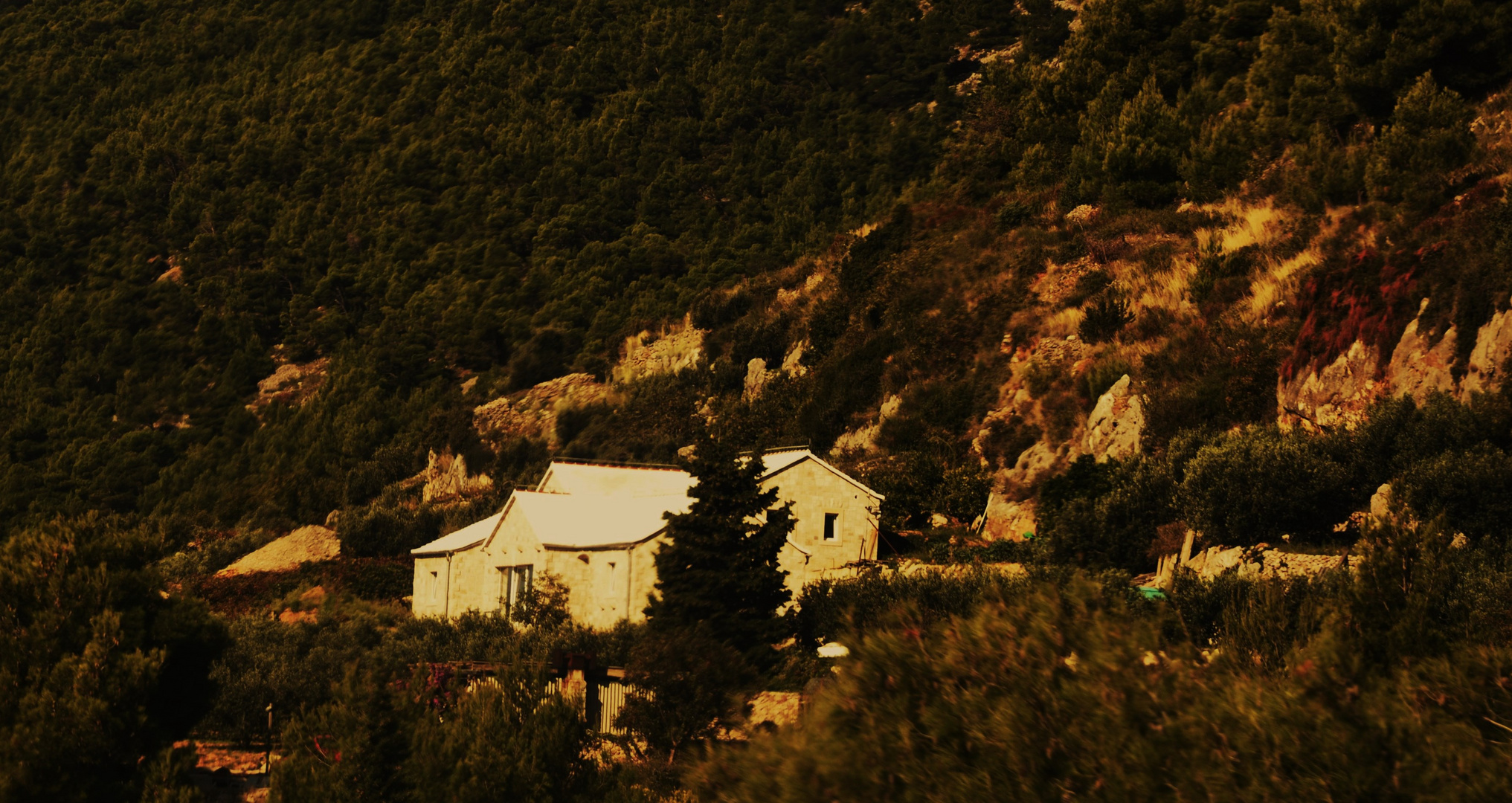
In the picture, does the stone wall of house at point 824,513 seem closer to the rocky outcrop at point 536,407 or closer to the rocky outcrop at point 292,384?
the rocky outcrop at point 536,407

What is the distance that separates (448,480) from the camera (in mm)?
58500

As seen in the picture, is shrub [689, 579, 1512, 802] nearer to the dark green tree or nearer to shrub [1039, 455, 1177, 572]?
shrub [1039, 455, 1177, 572]

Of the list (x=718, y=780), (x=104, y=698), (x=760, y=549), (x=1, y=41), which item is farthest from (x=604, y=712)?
(x=1, y=41)

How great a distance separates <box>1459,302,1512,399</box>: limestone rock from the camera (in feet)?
66.1

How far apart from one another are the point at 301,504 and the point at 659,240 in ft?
87.9

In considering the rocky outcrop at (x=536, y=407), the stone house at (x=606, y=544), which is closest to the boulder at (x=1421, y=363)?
the stone house at (x=606, y=544)

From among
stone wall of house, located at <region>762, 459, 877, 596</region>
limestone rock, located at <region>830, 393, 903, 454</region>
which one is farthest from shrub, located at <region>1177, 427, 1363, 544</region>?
limestone rock, located at <region>830, 393, 903, 454</region>

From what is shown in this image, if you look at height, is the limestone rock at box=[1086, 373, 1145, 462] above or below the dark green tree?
below

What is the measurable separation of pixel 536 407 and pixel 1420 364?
4691cm

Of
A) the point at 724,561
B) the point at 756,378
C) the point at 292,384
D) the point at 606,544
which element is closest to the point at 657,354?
the point at 756,378

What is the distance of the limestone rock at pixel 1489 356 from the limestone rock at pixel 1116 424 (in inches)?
323

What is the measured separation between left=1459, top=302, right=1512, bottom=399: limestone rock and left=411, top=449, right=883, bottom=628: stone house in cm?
1398

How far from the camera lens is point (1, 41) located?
112m

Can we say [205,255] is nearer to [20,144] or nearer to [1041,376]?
[20,144]
